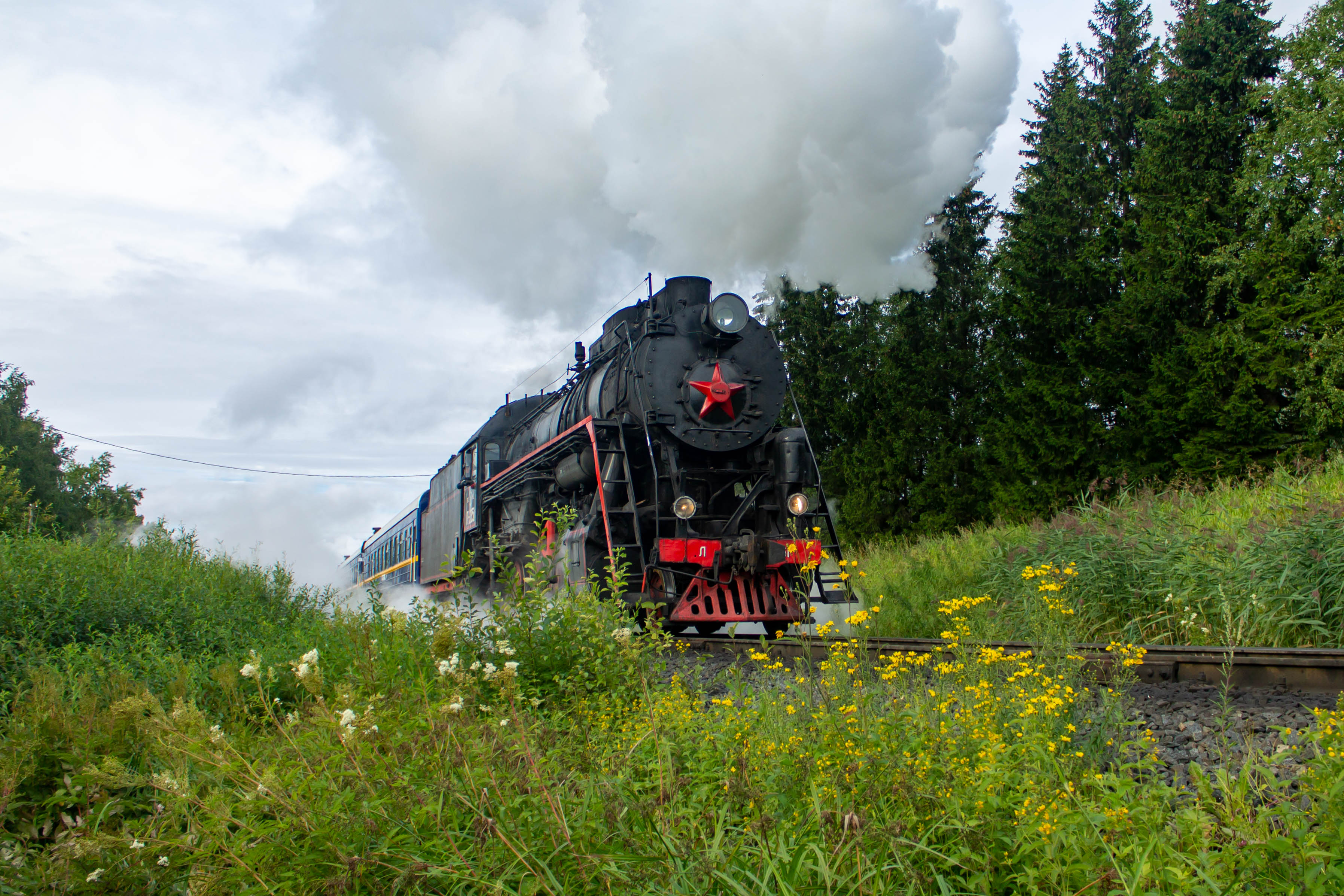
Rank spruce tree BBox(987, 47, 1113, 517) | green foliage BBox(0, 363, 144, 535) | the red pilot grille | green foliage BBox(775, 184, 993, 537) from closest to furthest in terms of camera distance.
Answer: the red pilot grille
spruce tree BBox(987, 47, 1113, 517)
green foliage BBox(775, 184, 993, 537)
green foliage BBox(0, 363, 144, 535)

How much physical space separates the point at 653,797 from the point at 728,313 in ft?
24.9

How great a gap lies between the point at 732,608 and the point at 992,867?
21.1 ft

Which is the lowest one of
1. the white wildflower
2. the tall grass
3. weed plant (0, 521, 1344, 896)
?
weed plant (0, 521, 1344, 896)

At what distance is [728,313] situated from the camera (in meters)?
9.56

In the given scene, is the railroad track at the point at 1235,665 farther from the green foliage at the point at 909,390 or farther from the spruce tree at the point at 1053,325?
the green foliage at the point at 909,390

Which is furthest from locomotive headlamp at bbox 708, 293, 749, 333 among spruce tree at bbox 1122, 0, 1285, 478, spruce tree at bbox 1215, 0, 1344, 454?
spruce tree at bbox 1215, 0, 1344, 454

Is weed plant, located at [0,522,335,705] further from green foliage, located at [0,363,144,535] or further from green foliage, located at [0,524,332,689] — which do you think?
green foliage, located at [0,363,144,535]

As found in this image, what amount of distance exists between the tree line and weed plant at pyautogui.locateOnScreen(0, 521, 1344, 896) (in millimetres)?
9779

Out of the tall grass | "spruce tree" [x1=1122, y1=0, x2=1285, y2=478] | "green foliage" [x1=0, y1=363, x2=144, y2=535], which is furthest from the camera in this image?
"green foliage" [x1=0, y1=363, x2=144, y2=535]

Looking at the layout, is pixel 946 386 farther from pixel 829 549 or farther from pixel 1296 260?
pixel 829 549

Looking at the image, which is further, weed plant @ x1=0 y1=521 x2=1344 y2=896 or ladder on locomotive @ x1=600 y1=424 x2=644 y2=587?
ladder on locomotive @ x1=600 y1=424 x2=644 y2=587

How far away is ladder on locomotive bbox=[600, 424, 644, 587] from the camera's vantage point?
355 inches

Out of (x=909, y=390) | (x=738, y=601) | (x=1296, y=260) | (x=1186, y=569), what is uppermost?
(x=909, y=390)

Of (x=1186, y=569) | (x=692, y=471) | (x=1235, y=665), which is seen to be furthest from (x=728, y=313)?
(x=1235, y=665)
